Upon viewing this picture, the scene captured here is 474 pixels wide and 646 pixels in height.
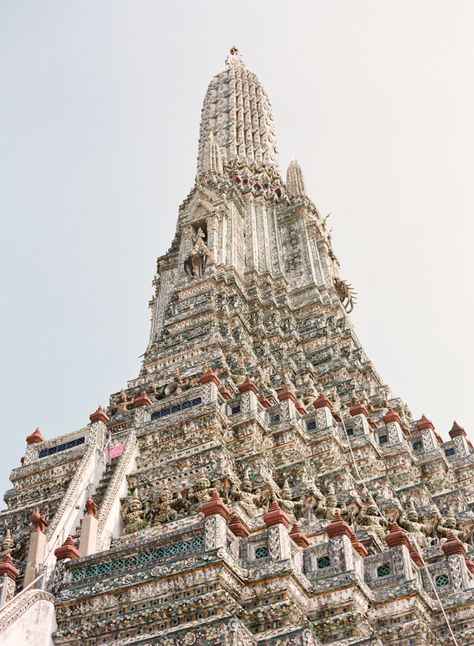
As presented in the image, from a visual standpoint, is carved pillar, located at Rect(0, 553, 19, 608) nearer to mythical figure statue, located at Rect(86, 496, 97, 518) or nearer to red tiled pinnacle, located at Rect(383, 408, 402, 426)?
mythical figure statue, located at Rect(86, 496, 97, 518)

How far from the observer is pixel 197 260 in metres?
28.6

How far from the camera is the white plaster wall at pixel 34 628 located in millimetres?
11312

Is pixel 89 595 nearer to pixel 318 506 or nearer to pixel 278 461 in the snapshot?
pixel 318 506

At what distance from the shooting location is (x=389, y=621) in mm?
11891

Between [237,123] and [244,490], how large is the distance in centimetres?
2913

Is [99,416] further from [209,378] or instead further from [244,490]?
[244,490]

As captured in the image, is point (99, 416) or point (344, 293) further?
point (344, 293)

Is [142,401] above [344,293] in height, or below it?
below

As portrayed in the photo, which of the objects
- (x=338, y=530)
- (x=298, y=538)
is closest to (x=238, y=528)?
(x=298, y=538)

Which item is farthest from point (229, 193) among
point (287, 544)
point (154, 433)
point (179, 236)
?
point (287, 544)

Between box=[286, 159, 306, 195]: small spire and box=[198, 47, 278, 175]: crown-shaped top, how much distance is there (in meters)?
0.87

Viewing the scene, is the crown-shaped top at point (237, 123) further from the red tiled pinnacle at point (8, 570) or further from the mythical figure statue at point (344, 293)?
the red tiled pinnacle at point (8, 570)

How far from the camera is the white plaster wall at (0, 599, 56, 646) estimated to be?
11.3m

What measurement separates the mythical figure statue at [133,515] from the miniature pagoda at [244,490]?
4 centimetres
